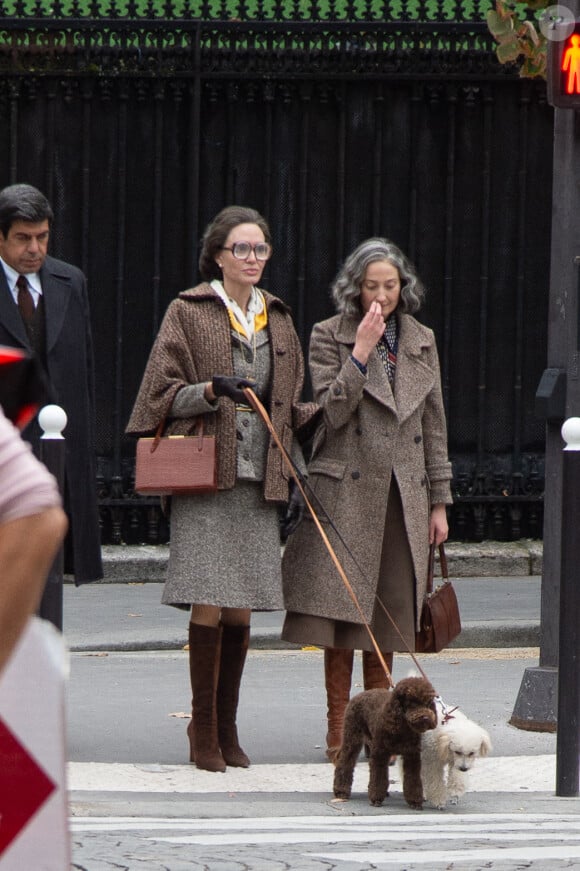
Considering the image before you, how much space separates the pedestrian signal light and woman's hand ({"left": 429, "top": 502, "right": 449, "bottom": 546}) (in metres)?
1.54

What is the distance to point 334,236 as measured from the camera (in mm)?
10617

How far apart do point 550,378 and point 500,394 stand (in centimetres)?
390

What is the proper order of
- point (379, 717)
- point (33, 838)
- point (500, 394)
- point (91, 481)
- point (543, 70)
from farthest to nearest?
1. point (500, 394)
2. point (543, 70)
3. point (91, 481)
4. point (379, 717)
5. point (33, 838)

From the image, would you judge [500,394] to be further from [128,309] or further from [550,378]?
[550,378]

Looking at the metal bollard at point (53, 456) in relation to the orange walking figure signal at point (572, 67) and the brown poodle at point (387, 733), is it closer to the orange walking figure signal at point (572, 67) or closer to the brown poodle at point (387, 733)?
the brown poodle at point (387, 733)

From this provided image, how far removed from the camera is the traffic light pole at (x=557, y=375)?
22.8 feet

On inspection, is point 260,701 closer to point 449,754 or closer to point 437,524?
point 437,524

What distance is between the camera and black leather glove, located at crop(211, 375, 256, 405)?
6.04 metres

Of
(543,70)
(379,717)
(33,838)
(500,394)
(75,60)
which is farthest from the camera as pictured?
(500,394)

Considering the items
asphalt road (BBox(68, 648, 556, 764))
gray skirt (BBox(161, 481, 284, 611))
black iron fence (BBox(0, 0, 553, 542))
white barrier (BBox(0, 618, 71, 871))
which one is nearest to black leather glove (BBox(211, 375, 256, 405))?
gray skirt (BBox(161, 481, 284, 611))

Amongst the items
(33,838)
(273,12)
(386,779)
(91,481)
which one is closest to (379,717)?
(386,779)

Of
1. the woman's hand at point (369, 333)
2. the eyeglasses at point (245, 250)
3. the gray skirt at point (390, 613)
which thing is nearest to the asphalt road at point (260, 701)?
the gray skirt at point (390, 613)

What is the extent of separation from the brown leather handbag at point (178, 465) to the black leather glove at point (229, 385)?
19 cm

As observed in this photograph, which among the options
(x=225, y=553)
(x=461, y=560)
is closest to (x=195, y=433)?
(x=225, y=553)
